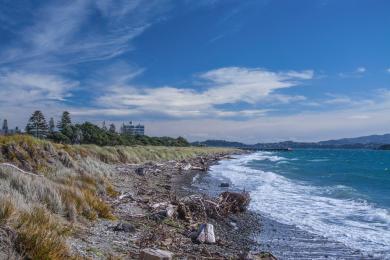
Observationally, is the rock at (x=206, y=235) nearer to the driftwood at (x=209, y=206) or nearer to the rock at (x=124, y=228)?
the rock at (x=124, y=228)

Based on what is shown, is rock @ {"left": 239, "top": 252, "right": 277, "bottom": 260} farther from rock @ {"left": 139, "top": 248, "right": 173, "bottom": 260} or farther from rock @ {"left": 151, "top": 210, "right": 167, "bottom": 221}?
rock @ {"left": 151, "top": 210, "right": 167, "bottom": 221}

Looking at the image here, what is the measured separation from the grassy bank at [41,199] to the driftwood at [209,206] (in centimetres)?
266

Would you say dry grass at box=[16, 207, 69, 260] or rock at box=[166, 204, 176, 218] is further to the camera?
rock at box=[166, 204, 176, 218]

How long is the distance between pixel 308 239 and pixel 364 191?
17337 millimetres

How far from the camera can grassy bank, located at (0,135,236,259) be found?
5.95 metres

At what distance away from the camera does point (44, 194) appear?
9.60 m

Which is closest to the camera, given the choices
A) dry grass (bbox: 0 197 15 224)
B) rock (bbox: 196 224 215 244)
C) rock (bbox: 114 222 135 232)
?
dry grass (bbox: 0 197 15 224)

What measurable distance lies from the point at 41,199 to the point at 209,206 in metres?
6.54

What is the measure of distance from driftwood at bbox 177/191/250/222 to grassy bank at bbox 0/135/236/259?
2.66 m

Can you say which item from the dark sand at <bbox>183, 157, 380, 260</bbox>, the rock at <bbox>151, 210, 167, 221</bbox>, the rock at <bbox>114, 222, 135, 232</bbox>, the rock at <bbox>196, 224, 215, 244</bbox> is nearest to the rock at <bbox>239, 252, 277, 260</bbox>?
the dark sand at <bbox>183, 157, 380, 260</bbox>

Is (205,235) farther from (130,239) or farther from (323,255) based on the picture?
(323,255)

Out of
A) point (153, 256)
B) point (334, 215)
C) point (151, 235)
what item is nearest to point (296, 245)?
point (151, 235)

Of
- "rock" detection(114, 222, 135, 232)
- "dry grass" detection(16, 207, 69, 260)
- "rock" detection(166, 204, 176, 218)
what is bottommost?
"rock" detection(166, 204, 176, 218)

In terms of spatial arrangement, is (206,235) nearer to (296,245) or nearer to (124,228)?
(124,228)
